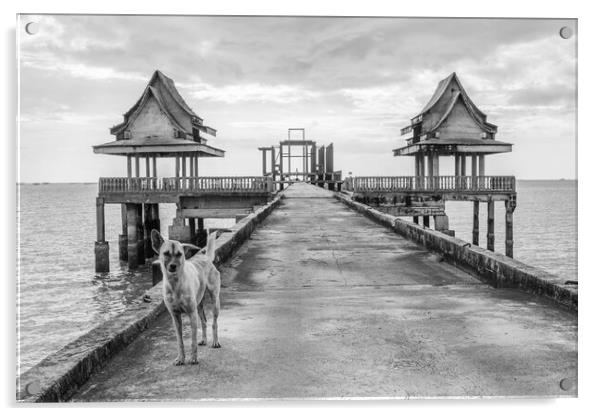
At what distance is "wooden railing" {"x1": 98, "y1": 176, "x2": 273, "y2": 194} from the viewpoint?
2811 cm

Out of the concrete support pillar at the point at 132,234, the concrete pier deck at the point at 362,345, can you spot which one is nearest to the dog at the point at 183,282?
the concrete pier deck at the point at 362,345

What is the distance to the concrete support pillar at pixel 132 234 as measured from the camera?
2844cm

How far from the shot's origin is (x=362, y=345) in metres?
5.68

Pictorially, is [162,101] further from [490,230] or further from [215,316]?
[215,316]

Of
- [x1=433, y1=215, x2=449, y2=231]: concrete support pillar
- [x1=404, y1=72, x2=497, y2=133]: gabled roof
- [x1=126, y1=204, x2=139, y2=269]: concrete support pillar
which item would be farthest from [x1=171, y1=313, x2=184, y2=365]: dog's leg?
[x1=404, y1=72, x2=497, y2=133]: gabled roof

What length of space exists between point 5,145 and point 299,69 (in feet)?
11.4

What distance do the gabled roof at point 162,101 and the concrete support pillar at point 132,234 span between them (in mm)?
4472

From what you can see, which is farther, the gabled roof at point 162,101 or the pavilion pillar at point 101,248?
the gabled roof at point 162,101

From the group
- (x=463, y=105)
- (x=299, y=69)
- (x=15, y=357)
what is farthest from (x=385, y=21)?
(x=463, y=105)

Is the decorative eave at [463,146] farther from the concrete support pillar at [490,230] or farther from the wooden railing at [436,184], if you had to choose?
the concrete support pillar at [490,230]

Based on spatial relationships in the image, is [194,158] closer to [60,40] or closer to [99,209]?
[99,209]

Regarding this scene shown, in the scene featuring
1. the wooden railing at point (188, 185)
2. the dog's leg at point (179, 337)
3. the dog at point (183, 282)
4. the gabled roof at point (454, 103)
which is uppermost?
the gabled roof at point (454, 103)

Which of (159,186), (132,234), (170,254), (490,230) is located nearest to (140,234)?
(132,234)

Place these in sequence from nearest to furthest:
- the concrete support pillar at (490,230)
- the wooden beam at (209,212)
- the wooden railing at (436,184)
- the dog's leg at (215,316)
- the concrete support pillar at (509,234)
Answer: the dog's leg at (215,316)
the concrete support pillar at (509,234)
the concrete support pillar at (490,230)
the wooden beam at (209,212)
the wooden railing at (436,184)
